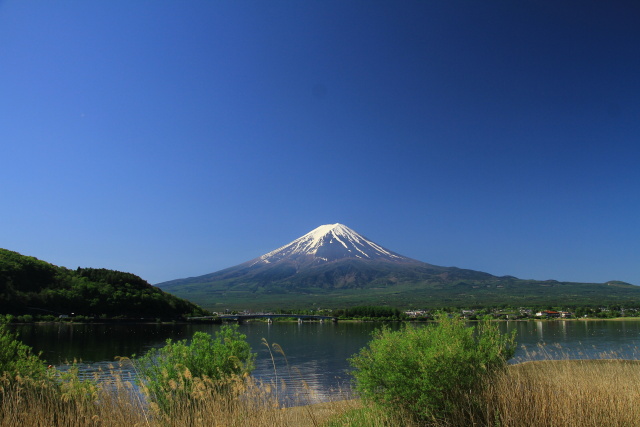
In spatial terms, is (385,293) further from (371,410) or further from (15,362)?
(371,410)

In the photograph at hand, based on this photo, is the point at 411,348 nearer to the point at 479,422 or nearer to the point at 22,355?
the point at 479,422

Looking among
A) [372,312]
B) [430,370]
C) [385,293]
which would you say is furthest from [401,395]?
[385,293]

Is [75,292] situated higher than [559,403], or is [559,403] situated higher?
[559,403]

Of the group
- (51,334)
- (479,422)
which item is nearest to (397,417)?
(479,422)

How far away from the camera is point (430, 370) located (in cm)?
636

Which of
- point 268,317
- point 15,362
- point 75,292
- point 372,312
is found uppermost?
point 15,362

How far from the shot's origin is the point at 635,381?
6168 mm

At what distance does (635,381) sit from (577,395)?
1771mm

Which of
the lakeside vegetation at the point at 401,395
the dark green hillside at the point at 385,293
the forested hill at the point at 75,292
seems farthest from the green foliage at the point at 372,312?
the lakeside vegetation at the point at 401,395

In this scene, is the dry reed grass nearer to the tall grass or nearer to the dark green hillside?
the tall grass

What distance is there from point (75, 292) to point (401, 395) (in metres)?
84.4

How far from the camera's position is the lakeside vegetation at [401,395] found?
480 centimetres

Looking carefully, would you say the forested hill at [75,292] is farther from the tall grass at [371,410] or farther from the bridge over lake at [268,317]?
the tall grass at [371,410]

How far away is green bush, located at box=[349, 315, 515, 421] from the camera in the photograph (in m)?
6.21
